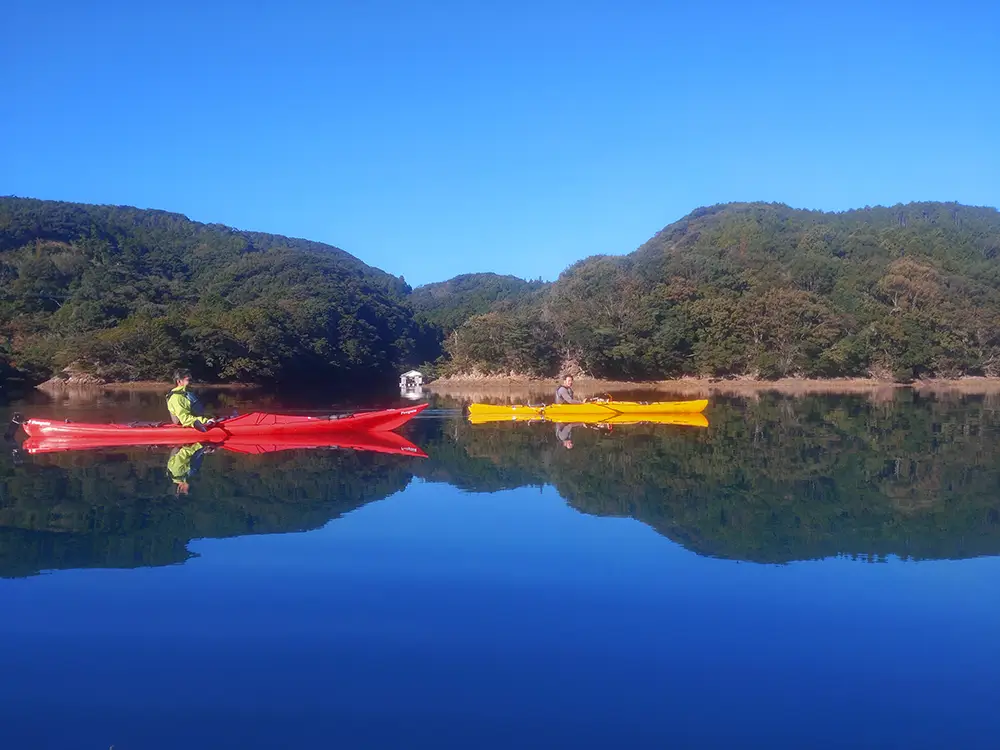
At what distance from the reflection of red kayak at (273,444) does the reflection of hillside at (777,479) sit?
725mm

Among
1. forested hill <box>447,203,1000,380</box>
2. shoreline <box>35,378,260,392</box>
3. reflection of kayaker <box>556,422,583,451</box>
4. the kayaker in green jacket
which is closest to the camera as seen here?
the kayaker in green jacket

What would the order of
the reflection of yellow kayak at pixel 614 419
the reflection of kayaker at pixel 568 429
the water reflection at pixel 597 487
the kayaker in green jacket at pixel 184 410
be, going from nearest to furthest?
1. the water reflection at pixel 597 487
2. the kayaker in green jacket at pixel 184 410
3. the reflection of kayaker at pixel 568 429
4. the reflection of yellow kayak at pixel 614 419

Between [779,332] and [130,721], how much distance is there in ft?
155

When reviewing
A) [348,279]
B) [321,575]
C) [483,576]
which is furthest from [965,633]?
[348,279]

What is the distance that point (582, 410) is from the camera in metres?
20.7

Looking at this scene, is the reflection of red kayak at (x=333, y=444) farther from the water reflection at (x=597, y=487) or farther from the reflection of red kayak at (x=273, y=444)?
the water reflection at (x=597, y=487)

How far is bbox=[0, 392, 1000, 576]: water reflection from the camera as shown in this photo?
8.05m

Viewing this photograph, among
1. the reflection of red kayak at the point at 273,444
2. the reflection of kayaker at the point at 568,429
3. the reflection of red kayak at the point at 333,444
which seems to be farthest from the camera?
the reflection of kayaker at the point at 568,429

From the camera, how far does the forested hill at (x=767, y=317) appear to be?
47.4 m

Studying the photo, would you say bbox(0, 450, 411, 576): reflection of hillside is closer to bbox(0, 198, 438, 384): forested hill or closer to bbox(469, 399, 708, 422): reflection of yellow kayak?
bbox(469, 399, 708, 422): reflection of yellow kayak

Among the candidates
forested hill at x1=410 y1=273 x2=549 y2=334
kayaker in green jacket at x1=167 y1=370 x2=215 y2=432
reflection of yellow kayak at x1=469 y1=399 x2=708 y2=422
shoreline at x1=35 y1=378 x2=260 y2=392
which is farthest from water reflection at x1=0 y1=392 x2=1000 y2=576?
forested hill at x1=410 y1=273 x2=549 y2=334

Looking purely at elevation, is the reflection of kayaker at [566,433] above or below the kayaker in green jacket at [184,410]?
below

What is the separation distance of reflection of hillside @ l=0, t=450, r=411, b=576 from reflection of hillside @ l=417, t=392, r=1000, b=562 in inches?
73.5

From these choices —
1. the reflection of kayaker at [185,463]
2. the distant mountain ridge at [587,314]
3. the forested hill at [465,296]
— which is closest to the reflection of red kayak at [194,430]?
the reflection of kayaker at [185,463]
